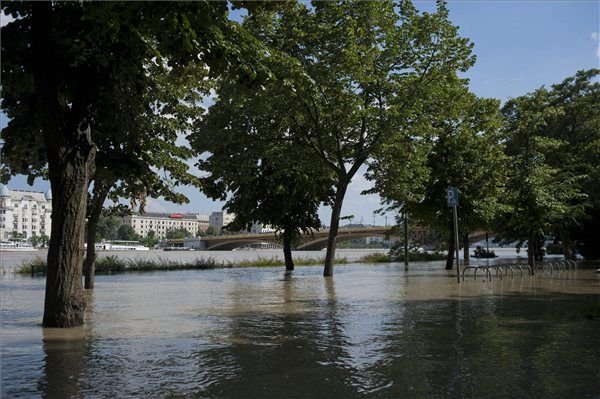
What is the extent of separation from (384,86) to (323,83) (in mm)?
3078

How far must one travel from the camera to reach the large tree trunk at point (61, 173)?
9.83m

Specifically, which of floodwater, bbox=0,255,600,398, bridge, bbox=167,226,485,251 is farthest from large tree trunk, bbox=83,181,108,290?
bridge, bbox=167,226,485,251

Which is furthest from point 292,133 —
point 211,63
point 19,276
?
point 211,63

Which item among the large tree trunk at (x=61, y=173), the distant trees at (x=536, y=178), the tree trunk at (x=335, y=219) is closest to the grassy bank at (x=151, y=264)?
the tree trunk at (x=335, y=219)

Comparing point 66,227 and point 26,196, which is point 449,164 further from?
point 26,196

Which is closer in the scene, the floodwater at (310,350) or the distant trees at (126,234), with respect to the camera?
the floodwater at (310,350)

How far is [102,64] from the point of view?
9.97m

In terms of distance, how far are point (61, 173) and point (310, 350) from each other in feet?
18.0

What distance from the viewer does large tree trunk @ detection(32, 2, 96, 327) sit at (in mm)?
9828

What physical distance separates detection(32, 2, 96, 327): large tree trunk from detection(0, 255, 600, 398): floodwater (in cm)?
64

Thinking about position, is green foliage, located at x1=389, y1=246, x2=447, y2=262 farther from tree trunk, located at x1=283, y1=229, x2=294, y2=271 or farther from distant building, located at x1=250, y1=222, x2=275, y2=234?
tree trunk, located at x1=283, y1=229, x2=294, y2=271

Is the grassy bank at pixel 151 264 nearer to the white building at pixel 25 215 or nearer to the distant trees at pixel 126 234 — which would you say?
the distant trees at pixel 126 234

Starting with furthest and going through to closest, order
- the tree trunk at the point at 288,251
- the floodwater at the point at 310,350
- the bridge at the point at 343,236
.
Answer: the bridge at the point at 343,236
the tree trunk at the point at 288,251
the floodwater at the point at 310,350

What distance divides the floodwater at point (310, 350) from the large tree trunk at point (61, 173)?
640 millimetres
